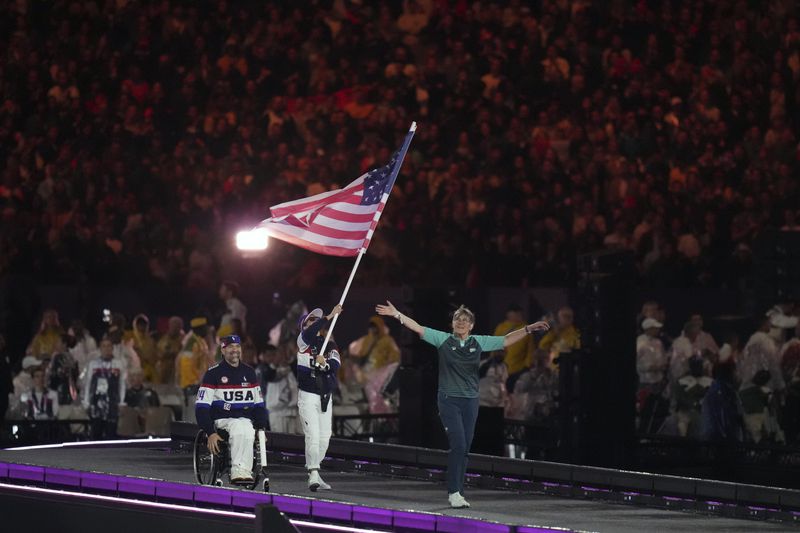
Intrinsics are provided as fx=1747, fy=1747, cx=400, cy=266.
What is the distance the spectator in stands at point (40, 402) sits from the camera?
21859 millimetres

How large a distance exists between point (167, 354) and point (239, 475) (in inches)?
349

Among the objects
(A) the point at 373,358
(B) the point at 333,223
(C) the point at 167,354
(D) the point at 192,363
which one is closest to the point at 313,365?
(B) the point at 333,223

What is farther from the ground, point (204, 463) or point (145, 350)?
point (145, 350)

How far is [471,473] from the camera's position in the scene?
16281 mm

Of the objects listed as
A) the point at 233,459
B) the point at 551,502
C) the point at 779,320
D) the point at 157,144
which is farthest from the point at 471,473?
the point at 157,144

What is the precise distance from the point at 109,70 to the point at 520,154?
899 centimetres

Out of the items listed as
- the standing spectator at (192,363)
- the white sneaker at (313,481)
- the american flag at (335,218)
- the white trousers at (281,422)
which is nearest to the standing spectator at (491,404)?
the white trousers at (281,422)

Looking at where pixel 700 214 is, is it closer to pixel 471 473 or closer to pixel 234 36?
pixel 471 473

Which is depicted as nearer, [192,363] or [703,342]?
[703,342]

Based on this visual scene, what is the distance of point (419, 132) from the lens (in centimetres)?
2633

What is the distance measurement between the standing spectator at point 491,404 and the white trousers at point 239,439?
4.21 meters

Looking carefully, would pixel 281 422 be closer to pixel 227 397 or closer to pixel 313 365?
pixel 313 365

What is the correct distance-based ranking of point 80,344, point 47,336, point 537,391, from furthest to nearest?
point 47,336 < point 80,344 < point 537,391

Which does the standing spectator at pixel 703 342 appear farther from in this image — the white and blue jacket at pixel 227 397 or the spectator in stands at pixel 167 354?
the white and blue jacket at pixel 227 397
